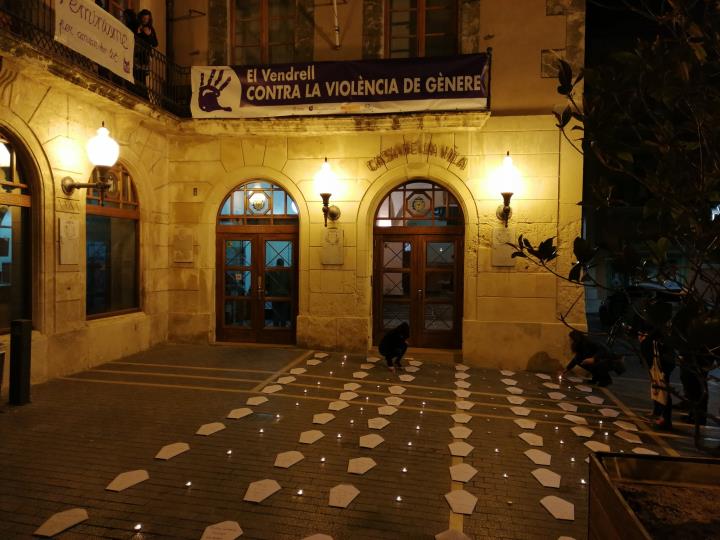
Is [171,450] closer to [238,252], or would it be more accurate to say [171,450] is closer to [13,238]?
[13,238]

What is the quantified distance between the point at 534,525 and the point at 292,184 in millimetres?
7144

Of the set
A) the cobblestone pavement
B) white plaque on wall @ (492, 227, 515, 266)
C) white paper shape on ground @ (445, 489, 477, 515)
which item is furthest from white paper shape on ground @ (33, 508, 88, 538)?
white plaque on wall @ (492, 227, 515, 266)

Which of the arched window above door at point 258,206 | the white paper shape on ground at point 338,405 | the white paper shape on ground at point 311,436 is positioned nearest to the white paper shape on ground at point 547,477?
the white paper shape on ground at point 311,436

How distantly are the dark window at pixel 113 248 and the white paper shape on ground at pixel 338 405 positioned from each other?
4.64 meters

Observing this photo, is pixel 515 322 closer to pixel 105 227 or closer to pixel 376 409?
pixel 376 409

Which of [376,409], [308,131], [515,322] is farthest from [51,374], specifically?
[515,322]

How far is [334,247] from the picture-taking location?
867 cm

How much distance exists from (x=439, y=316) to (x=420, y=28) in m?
5.59

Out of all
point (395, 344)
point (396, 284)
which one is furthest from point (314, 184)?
point (395, 344)

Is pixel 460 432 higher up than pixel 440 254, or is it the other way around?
pixel 440 254

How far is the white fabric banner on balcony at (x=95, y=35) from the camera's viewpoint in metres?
6.11

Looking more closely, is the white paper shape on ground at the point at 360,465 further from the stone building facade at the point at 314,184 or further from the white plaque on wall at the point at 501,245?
the white plaque on wall at the point at 501,245

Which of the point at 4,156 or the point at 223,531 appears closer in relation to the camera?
the point at 223,531

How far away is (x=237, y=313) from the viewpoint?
9430 mm
